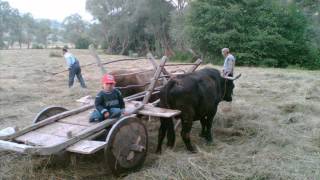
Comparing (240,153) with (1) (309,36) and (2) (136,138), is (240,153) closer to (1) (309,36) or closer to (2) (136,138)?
(2) (136,138)

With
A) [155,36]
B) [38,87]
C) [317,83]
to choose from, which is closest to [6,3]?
[155,36]

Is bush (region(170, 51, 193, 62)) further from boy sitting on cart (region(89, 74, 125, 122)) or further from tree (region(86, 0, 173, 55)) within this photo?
boy sitting on cart (region(89, 74, 125, 122))

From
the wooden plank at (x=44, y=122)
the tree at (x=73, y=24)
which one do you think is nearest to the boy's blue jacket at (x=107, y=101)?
the wooden plank at (x=44, y=122)

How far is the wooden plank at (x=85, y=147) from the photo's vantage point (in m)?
4.59

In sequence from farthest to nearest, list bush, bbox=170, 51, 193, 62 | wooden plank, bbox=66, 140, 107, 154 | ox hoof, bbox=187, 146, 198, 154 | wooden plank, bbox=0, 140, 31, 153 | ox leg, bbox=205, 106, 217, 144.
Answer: bush, bbox=170, 51, 193, 62 < ox leg, bbox=205, 106, 217, 144 < ox hoof, bbox=187, 146, 198, 154 < wooden plank, bbox=66, 140, 107, 154 < wooden plank, bbox=0, 140, 31, 153

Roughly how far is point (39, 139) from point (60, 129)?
1.23 feet

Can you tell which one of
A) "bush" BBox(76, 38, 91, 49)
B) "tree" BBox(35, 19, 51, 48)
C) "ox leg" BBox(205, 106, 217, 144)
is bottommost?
"ox leg" BBox(205, 106, 217, 144)

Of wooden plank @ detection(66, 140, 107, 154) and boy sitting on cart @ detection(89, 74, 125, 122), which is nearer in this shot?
wooden plank @ detection(66, 140, 107, 154)

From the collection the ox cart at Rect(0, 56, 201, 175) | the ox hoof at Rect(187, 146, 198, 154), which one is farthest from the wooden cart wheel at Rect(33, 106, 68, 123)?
the ox hoof at Rect(187, 146, 198, 154)

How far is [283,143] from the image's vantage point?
22.2ft

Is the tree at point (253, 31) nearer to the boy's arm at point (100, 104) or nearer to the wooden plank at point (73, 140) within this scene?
the boy's arm at point (100, 104)

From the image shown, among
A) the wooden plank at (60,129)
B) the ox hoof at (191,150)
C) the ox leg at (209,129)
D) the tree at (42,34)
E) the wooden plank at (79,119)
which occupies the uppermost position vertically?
the tree at (42,34)

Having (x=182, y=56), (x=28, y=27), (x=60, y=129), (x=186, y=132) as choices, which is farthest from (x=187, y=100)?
(x=28, y=27)

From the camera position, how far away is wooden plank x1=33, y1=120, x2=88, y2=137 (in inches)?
203
